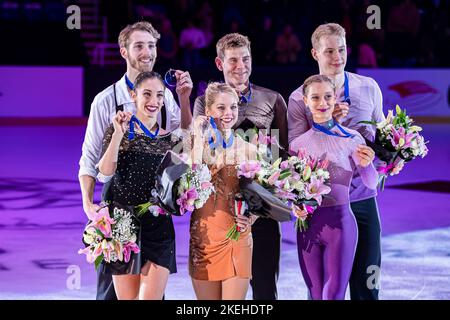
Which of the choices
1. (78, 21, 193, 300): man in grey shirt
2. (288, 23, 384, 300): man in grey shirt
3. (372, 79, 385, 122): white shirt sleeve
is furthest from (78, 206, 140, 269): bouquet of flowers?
(372, 79, 385, 122): white shirt sleeve

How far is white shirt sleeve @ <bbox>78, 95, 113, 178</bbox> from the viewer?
16.6 ft

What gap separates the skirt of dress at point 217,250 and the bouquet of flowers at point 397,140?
3.17ft

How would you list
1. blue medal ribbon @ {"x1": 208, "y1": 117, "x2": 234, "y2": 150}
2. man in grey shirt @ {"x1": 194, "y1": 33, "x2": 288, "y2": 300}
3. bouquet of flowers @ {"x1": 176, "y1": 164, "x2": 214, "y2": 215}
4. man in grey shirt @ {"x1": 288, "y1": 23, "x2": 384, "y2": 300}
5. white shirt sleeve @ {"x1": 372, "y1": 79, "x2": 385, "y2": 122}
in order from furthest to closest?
white shirt sleeve @ {"x1": 372, "y1": 79, "x2": 385, "y2": 122} < man in grey shirt @ {"x1": 288, "y1": 23, "x2": 384, "y2": 300} < man in grey shirt @ {"x1": 194, "y1": 33, "x2": 288, "y2": 300} < blue medal ribbon @ {"x1": 208, "y1": 117, "x2": 234, "y2": 150} < bouquet of flowers @ {"x1": 176, "y1": 164, "x2": 214, "y2": 215}

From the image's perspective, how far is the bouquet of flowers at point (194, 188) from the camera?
4730 millimetres

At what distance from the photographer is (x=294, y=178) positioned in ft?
16.1

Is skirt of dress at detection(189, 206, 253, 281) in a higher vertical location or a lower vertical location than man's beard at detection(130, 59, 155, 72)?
lower

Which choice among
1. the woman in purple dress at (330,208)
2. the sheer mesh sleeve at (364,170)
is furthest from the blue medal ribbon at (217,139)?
the sheer mesh sleeve at (364,170)

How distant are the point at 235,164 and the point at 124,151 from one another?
0.56 m

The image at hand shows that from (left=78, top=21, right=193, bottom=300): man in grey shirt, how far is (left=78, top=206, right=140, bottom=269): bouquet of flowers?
18 cm

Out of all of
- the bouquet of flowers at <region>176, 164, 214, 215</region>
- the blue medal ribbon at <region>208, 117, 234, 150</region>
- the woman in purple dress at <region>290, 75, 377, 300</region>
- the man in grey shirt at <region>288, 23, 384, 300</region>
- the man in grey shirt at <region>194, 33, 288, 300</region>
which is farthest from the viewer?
the man in grey shirt at <region>288, 23, 384, 300</region>

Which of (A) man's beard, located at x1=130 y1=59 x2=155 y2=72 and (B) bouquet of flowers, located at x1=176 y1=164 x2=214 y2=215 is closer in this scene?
(B) bouquet of flowers, located at x1=176 y1=164 x2=214 y2=215

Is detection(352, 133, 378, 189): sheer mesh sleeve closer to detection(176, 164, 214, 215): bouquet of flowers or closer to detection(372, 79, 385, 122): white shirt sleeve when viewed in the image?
detection(372, 79, 385, 122): white shirt sleeve

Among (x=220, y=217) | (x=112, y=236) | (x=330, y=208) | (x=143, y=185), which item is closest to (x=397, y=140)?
(x=330, y=208)
